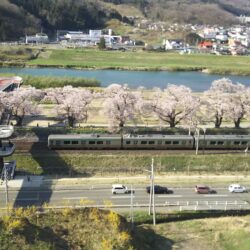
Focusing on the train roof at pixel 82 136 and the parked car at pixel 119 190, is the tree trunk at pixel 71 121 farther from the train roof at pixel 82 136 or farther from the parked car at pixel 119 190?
the parked car at pixel 119 190

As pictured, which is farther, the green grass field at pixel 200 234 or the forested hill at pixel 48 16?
the forested hill at pixel 48 16

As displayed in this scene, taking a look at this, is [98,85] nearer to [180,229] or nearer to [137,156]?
[137,156]

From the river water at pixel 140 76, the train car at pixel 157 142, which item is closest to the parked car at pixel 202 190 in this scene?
the train car at pixel 157 142

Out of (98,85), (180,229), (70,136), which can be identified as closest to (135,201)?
(180,229)

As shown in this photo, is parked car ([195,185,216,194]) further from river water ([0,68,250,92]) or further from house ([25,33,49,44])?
house ([25,33,49,44])

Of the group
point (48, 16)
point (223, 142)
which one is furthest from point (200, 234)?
point (48, 16)

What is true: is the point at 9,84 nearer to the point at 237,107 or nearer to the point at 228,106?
the point at 228,106

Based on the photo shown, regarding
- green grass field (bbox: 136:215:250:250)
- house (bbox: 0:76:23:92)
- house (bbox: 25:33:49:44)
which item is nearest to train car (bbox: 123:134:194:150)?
green grass field (bbox: 136:215:250:250)
